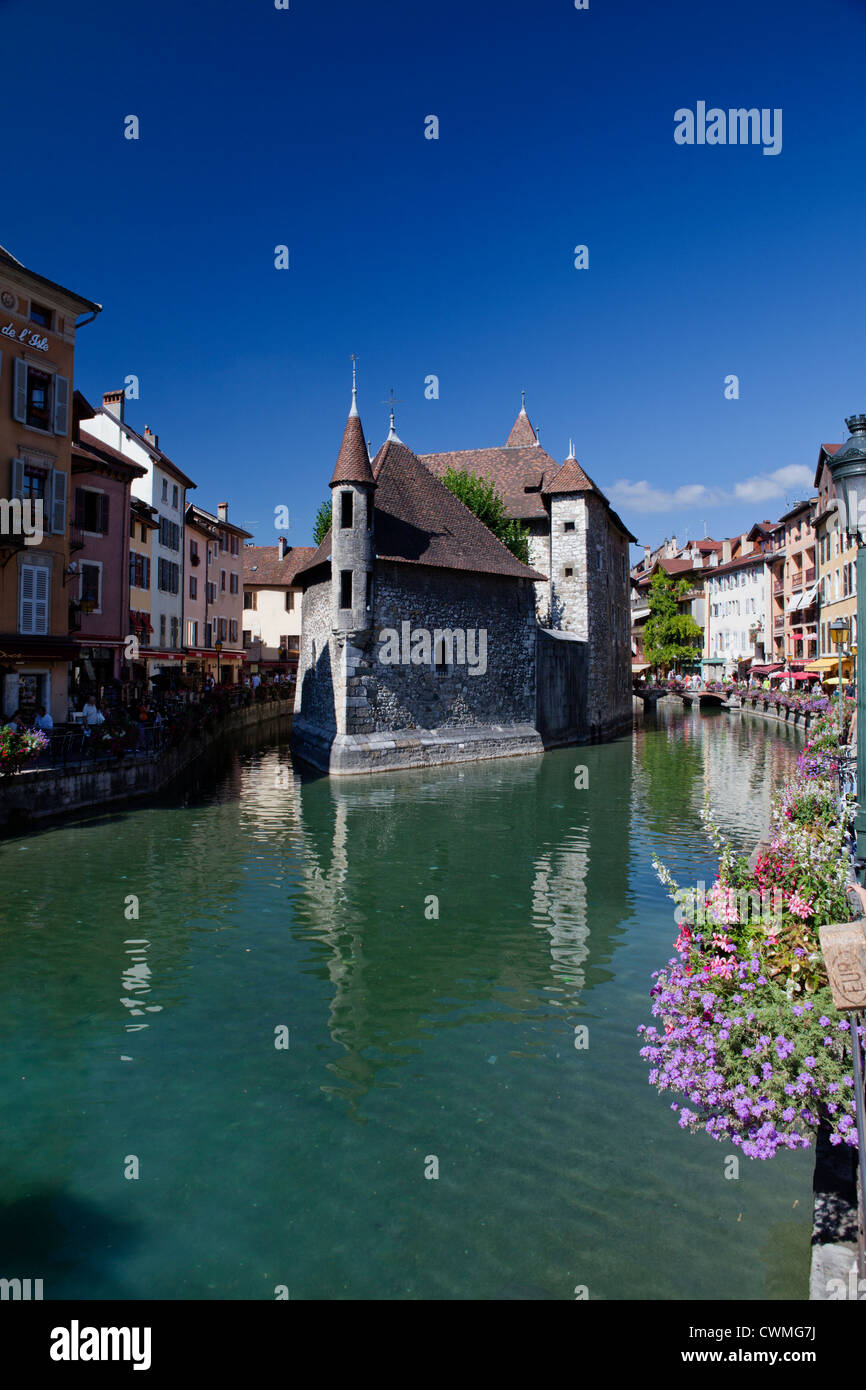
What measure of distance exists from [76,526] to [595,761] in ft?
59.6

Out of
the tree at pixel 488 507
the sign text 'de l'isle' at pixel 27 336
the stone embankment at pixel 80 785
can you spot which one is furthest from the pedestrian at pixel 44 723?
the tree at pixel 488 507

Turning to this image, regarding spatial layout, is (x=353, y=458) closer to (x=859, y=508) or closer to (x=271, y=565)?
(x=859, y=508)

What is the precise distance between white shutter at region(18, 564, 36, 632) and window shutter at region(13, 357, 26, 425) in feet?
11.3

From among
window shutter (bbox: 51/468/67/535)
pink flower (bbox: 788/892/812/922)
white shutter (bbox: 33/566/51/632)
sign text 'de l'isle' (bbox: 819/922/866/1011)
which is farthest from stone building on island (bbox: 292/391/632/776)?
sign text 'de l'isle' (bbox: 819/922/866/1011)

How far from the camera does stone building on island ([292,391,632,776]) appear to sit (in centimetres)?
2592

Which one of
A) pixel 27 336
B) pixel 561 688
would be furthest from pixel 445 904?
pixel 561 688

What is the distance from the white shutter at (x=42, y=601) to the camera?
2047 centimetres

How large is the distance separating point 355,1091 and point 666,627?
66.5 metres

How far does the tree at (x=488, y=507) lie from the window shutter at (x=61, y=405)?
19543 millimetres

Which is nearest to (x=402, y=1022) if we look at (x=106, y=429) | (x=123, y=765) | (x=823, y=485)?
(x=123, y=765)

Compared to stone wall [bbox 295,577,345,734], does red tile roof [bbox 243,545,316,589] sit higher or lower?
higher

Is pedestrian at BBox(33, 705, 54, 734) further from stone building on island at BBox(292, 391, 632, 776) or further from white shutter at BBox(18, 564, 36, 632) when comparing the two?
stone building on island at BBox(292, 391, 632, 776)

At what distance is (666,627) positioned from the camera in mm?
69500

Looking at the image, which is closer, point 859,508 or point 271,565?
point 859,508
